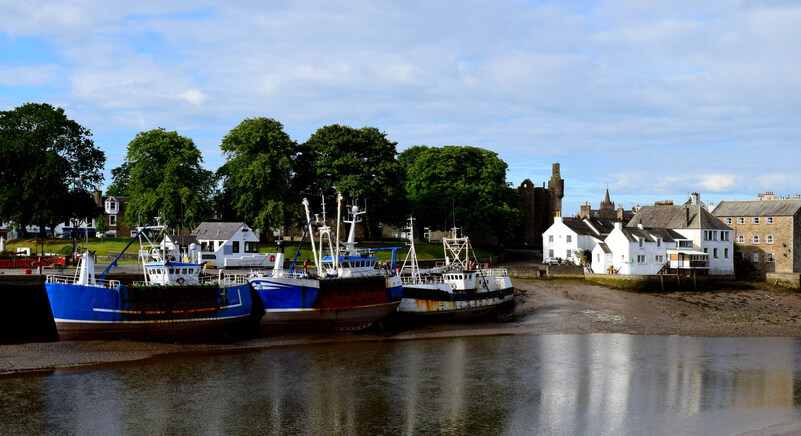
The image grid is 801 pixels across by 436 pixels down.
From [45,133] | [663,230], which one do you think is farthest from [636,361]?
[45,133]

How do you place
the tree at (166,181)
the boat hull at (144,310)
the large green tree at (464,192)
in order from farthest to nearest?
the large green tree at (464,192) < the tree at (166,181) < the boat hull at (144,310)

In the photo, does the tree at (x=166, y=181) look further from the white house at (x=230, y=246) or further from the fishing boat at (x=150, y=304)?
the fishing boat at (x=150, y=304)

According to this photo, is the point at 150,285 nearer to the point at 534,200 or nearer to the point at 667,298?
the point at 667,298

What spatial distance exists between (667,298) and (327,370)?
3648cm

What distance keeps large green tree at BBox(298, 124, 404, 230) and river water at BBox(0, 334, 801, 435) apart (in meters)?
37.8

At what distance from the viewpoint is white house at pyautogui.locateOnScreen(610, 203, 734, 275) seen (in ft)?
224

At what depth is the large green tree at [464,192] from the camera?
7775cm

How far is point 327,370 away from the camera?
29375 mm

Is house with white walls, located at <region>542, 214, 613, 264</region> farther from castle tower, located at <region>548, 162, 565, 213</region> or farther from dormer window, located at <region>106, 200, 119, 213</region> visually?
dormer window, located at <region>106, 200, 119, 213</region>

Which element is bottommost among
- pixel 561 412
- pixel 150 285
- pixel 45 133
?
pixel 561 412

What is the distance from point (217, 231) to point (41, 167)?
63.0ft

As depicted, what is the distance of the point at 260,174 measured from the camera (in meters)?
66.8

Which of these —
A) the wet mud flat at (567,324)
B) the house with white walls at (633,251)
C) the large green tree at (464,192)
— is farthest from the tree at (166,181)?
the house with white walls at (633,251)

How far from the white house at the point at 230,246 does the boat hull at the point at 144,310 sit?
2087cm
